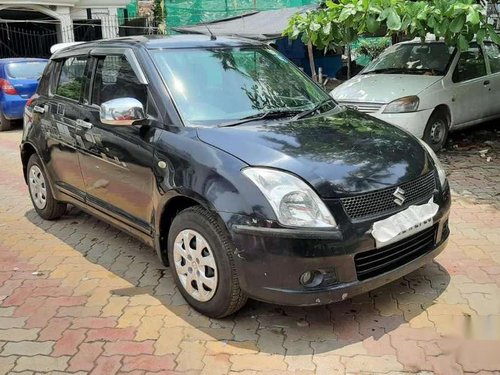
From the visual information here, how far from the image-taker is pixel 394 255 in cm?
327

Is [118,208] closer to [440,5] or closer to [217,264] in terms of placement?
[217,264]

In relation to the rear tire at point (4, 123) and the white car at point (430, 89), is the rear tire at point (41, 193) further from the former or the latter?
the rear tire at point (4, 123)

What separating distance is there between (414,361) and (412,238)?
740 mm

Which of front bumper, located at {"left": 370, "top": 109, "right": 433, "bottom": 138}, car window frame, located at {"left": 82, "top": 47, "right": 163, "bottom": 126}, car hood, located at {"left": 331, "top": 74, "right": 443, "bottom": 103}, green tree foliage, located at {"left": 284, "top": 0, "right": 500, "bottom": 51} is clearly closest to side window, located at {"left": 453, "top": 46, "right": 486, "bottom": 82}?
car hood, located at {"left": 331, "top": 74, "right": 443, "bottom": 103}

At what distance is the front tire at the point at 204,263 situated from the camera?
3170mm

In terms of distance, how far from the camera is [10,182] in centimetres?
729

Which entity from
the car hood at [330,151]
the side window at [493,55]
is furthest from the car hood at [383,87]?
the car hood at [330,151]

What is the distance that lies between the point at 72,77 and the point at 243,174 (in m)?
2.54

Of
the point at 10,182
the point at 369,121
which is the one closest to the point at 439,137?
the point at 369,121

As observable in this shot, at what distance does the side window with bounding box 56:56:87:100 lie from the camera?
4.66 m

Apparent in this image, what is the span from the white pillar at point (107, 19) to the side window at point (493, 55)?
14.1 metres

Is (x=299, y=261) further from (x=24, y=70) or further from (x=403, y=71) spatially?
(x=24, y=70)

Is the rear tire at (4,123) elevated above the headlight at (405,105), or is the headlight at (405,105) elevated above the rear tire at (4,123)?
the headlight at (405,105)

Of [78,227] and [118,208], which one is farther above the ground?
[118,208]
